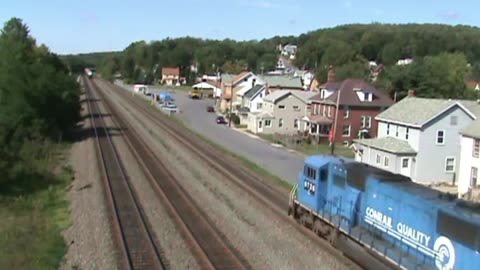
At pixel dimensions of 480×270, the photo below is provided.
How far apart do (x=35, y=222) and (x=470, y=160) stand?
24263mm

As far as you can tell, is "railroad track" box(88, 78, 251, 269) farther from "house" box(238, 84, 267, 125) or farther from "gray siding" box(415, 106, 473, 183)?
"house" box(238, 84, 267, 125)

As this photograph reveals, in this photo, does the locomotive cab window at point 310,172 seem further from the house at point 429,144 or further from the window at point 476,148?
the house at point 429,144

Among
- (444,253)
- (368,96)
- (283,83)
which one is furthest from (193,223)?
(283,83)

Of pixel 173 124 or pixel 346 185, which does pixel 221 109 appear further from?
pixel 346 185

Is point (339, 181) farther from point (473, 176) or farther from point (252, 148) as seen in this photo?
point (252, 148)

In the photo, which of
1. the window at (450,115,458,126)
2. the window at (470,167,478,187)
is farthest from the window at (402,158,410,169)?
the window at (470,167,478,187)

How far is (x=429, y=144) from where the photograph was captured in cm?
4466

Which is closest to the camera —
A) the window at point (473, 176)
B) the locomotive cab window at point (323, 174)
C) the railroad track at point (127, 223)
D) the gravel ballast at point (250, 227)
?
the railroad track at point (127, 223)

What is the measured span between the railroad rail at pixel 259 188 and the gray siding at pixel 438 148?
12.2 metres

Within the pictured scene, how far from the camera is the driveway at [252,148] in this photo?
4481 centimetres

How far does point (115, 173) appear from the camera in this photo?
38438 millimetres

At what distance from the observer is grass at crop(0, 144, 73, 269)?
19.7m

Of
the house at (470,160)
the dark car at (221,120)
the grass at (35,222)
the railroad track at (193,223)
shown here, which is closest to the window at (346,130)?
the dark car at (221,120)

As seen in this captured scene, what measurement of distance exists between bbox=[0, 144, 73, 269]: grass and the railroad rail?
8547 millimetres
